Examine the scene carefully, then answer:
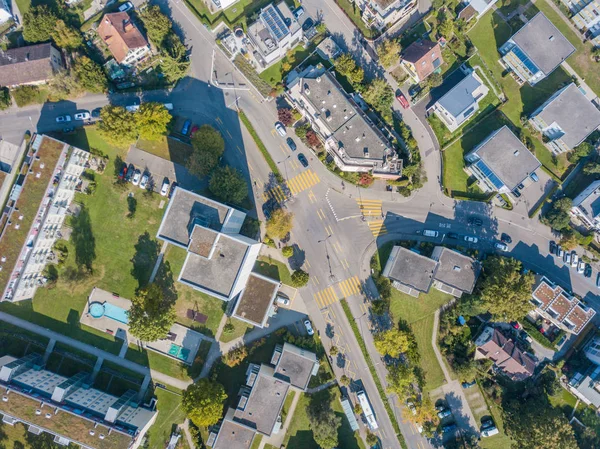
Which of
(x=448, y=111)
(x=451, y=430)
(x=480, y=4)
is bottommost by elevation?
(x=451, y=430)

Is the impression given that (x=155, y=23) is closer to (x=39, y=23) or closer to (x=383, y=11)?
(x=39, y=23)

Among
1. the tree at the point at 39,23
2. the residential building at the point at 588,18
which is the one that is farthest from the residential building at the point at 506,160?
the tree at the point at 39,23

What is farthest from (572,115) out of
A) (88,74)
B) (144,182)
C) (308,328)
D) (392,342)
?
(88,74)

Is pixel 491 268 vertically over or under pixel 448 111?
under

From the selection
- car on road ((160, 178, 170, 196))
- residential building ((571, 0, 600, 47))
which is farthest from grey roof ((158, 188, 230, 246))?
residential building ((571, 0, 600, 47))

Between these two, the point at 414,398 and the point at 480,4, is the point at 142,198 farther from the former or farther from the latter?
the point at 480,4

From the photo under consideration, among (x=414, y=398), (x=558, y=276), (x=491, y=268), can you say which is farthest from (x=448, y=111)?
(x=414, y=398)
